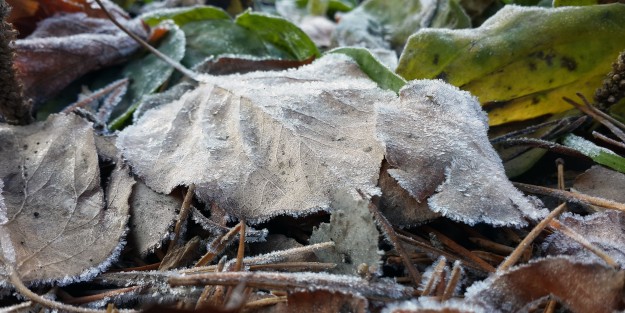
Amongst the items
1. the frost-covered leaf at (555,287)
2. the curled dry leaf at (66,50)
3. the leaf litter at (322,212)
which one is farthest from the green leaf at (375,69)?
the curled dry leaf at (66,50)

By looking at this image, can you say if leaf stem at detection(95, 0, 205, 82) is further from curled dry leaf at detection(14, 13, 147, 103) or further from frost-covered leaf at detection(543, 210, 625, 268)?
frost-covered leaf at detection(543, 210, 625, 268)

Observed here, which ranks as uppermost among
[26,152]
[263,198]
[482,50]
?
[482,50]

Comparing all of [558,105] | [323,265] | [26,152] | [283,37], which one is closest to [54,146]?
[26,152]

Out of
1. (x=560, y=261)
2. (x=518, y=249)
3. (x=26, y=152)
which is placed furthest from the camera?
(x=26, y=152)

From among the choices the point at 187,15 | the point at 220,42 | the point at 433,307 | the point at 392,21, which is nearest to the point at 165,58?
the point at 220,42

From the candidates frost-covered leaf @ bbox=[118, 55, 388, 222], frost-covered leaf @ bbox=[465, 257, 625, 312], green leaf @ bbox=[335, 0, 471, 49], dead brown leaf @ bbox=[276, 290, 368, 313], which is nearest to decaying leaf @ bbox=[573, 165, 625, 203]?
frost-covered leaf @ bbox=[465, 257, 625, 312]

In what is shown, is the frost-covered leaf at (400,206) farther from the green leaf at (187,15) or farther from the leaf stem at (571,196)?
the green leaf at (187,15)

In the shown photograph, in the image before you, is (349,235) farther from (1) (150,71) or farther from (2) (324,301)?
(1) (150,71)

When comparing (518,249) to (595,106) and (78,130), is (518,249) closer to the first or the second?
(595,106)
